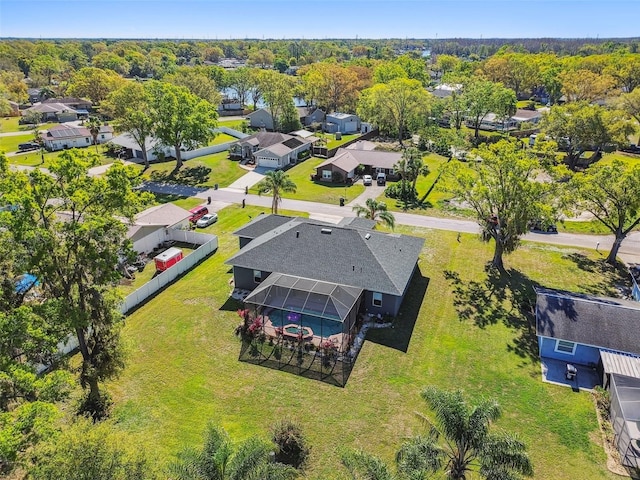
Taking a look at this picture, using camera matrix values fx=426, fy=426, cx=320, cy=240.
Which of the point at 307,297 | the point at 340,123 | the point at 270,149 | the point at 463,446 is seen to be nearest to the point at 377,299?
the point at 307,297

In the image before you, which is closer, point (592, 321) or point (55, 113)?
point (592, 321)

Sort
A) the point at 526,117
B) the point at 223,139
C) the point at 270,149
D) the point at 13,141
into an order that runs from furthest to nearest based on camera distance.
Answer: the point at 526,117
the point at 223,139
the point at 13,141
the point at 270,149

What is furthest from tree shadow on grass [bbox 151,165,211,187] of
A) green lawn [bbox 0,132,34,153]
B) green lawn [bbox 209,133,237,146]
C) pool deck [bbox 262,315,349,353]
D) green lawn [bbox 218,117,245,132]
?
pool deck [bbox 262,315,349,353]

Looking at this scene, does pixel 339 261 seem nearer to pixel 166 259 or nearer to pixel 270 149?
pixel 166 259

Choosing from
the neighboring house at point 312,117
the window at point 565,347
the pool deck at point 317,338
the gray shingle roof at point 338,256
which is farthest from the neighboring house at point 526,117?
the pool deck at point 317,338

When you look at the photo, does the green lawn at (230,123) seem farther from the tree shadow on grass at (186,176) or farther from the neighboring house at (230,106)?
the tree shadow on grass at (186,176)

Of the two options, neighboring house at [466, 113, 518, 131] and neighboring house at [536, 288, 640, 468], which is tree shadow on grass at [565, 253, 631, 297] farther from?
neighboring house at [466, 113, 518, 131]
